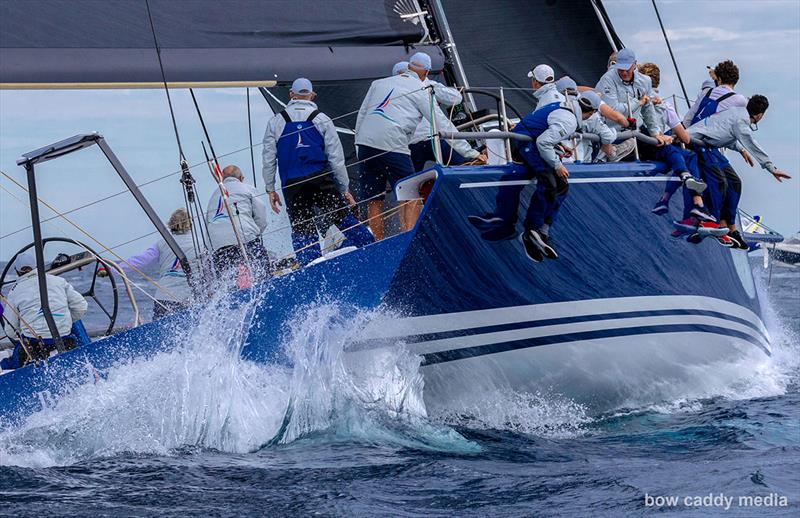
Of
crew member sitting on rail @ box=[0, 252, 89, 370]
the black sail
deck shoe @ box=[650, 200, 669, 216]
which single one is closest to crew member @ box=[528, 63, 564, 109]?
deck shoe @ box=[650, 200, 669, 216]

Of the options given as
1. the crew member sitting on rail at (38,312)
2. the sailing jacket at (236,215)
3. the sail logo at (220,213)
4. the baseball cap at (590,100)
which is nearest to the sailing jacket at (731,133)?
the baseball cap at (590,100)

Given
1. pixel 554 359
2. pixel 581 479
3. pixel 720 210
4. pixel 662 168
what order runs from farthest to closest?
pixel 720 210 < pixel 662 168 < pixel 554 359 < pixel 581 479

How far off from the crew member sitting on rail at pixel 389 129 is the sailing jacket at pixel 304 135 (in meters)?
0.13

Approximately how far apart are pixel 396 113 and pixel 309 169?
54 cm

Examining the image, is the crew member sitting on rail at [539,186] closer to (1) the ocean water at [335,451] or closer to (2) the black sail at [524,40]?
(1) the ocean water at [335,451]

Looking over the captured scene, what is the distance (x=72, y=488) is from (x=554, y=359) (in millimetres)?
2757

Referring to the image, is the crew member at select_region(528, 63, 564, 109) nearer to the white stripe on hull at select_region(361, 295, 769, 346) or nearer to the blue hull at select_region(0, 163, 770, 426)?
the blue hull at select_region(0, 163, 770, 426)

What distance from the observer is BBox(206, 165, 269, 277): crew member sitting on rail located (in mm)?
6314

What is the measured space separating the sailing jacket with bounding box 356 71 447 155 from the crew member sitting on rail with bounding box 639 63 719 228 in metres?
1.61

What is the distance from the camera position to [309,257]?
596 centimetres

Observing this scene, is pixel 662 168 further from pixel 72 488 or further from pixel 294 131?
pixel 72 488

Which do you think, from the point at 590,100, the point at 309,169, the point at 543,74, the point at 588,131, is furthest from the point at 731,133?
the point at 309,169

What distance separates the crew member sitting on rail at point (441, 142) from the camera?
19.2ft

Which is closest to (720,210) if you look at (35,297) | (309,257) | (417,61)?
(417,61)
